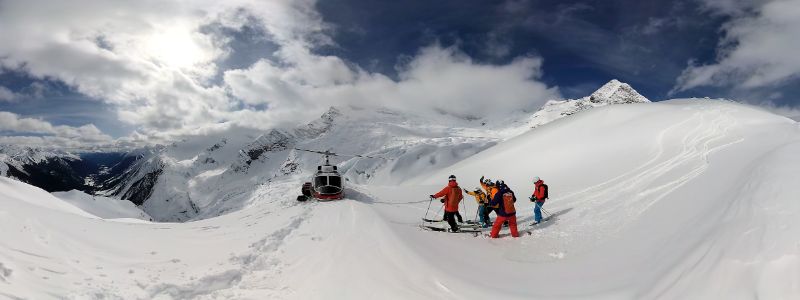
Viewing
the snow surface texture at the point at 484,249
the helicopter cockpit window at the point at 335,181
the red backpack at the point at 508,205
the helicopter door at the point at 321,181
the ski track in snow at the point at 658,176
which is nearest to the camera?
the snow surface texture at the point at 484,249

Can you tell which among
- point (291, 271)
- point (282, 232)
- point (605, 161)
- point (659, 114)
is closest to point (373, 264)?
point (291, 271)

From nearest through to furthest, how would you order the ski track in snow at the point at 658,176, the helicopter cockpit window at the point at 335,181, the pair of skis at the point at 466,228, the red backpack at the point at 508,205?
the red backpack at the point at 508,205, the ski track in snow at the point at 658,176, the pair of skis at the point at 466,228, the helicopter cockpit window at the point at 335,181

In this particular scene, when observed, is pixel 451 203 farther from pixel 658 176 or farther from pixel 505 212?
pixel 658 176

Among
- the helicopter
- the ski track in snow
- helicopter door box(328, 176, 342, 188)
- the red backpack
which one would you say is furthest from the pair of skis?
helicopter door box(328, 176, 342, 188)

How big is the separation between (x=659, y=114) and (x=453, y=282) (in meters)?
24.9

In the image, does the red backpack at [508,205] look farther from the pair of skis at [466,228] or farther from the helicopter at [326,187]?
the helicopter at [326,187]

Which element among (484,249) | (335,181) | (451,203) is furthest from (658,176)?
(335,181)

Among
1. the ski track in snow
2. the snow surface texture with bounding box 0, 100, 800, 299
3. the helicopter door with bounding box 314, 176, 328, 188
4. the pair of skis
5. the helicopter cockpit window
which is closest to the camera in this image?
the snow surface texture with bounding box 0, 100, 800, 299

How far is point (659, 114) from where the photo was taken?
27797mm

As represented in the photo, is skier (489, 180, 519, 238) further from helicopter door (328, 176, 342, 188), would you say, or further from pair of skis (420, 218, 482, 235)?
helicopter door (328, 176, 342, 188)

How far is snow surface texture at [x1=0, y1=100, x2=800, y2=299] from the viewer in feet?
24.0

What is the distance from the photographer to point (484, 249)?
13.1 m

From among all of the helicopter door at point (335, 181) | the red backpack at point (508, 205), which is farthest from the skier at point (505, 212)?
the helicopter door at point (335, 181)

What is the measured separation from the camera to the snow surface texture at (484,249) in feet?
24.0
